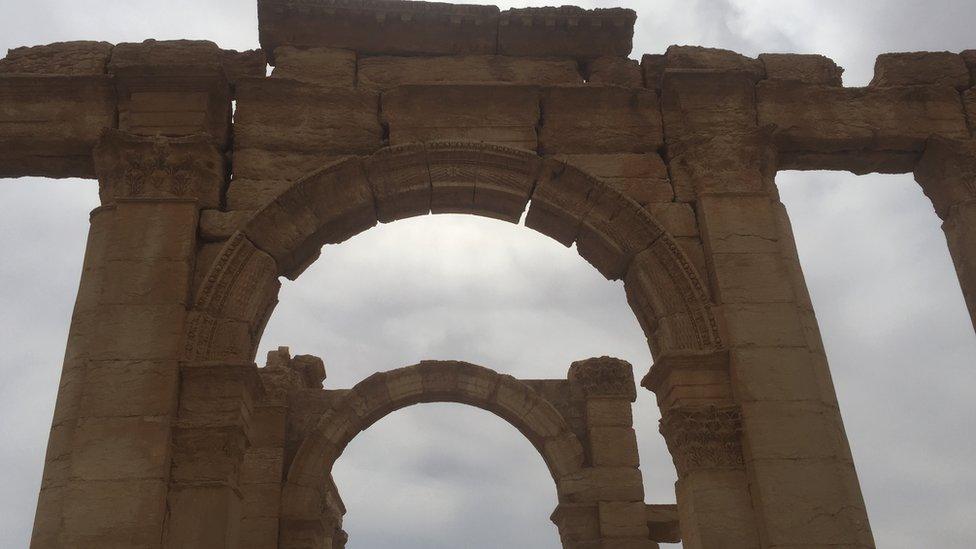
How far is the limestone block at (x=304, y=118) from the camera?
763 cm

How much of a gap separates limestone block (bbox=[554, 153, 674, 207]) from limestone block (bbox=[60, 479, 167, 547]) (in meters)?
4.59

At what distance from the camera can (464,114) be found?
786 centimetres

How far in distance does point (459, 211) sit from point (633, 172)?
176 centimetres

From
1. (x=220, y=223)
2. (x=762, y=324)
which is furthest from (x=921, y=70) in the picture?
(x=220, y=223)

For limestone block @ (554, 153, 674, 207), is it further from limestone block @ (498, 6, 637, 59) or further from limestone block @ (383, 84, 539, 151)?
limestone block @ (498, 6, 637, 59)

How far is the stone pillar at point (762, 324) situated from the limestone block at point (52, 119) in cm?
552

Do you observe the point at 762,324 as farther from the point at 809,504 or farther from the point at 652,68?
the point at 652,68

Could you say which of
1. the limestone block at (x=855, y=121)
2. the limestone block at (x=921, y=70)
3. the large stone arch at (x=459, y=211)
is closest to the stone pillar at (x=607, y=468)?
the large stone arch at (x=459, y=211)

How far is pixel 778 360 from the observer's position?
668 centimetres

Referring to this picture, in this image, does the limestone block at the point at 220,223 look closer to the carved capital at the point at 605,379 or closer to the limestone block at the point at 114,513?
the limestone block at the point at 114,513

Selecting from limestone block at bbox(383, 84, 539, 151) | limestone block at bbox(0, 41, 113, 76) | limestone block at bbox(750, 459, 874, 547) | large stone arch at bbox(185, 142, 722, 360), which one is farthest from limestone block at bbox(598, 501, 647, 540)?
limestone block at bbox(0, 41, 113, 76)

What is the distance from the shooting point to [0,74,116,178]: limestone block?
7465 millimetres

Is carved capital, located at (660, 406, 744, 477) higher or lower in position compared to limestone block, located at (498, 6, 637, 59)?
lower

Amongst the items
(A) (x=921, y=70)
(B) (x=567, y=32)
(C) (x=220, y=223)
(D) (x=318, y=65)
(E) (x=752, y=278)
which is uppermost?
(B) (x=567, y=32)
